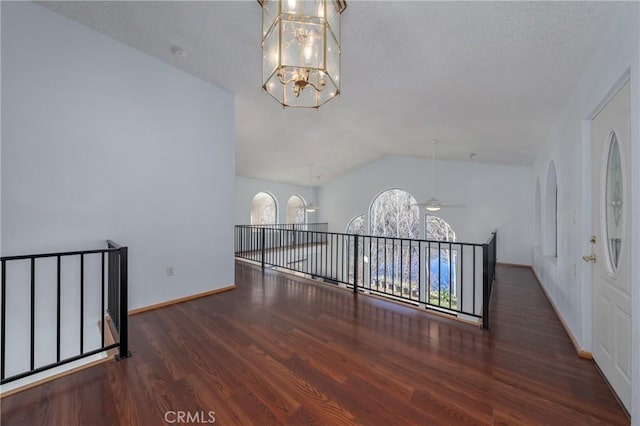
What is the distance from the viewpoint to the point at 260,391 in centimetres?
174

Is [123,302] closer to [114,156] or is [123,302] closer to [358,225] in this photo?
[114,156]

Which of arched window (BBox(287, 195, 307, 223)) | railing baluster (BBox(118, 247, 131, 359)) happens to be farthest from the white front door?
arched window (BBox(287, 195, 307, 223))

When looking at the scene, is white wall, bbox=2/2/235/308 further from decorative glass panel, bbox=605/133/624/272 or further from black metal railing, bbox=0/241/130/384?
decorative glass panel, bbox=605/133/624/272

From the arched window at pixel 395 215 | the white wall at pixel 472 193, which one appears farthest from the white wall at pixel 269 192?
the arched window at pixel 395 215

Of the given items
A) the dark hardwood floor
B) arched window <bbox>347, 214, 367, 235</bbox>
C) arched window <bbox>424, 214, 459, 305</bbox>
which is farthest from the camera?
arched window <bbox>347, 214, 367, 235</bbox>

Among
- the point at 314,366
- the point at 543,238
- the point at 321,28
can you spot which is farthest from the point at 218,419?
the point at 543,238

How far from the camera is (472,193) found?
7.06 m

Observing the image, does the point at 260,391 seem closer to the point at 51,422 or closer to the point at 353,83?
the point at 51,422

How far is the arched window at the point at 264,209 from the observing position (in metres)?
8.49

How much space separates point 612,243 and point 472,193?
5618mm

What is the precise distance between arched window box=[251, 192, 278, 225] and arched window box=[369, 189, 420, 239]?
3.49 metres

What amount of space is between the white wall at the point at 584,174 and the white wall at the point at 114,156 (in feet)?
13.7

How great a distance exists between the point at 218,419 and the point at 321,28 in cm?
254

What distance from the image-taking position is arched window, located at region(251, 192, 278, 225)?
334 inches
